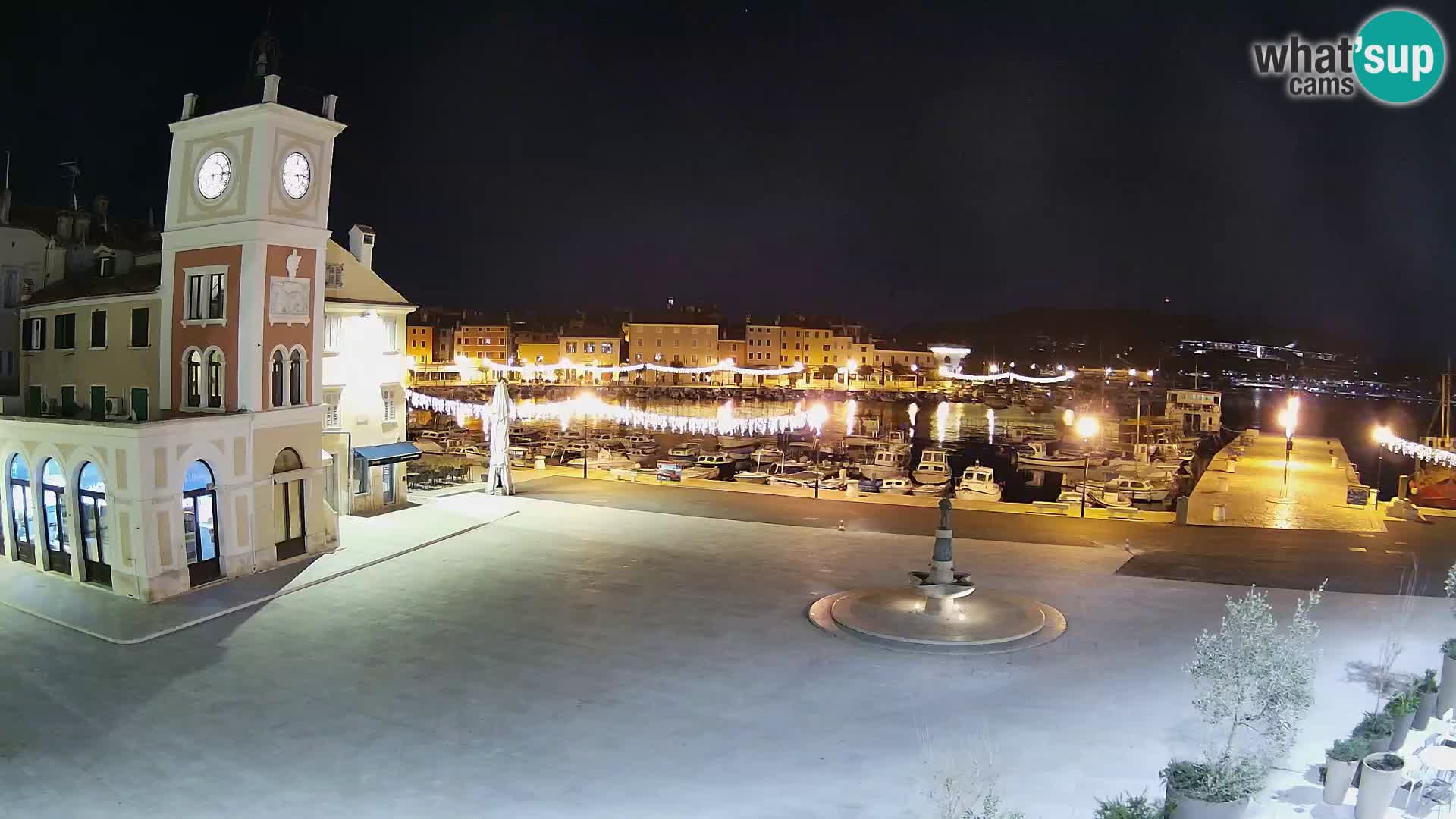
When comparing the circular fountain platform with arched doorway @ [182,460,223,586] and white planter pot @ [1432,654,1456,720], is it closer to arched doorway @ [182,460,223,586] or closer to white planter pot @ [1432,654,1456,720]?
white planter pot @ [1432,654,1456,720]

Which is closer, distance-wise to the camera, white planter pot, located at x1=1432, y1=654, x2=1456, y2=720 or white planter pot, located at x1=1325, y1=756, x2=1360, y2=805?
white planter pot, located at x1=1325, y1=756, x2=1360, y2=805

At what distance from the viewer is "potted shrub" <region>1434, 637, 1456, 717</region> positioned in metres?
9.80

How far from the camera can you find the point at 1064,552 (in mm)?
19172

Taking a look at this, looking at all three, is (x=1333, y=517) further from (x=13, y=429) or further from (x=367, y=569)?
(x=13, y=429)

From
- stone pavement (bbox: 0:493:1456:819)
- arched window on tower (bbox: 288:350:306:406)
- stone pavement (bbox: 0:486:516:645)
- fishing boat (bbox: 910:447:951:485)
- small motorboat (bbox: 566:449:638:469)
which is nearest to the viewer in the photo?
stone pavement (bbox: 0:493:1456:819)

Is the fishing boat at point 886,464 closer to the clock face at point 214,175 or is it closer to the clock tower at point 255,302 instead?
the clock tower at point 255,302

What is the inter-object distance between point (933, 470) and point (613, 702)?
1639 inches

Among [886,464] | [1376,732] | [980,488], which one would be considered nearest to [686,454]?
[886,464]

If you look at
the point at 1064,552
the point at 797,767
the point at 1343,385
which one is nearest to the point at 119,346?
the point at 797,767

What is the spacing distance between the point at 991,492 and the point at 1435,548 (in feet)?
77.3

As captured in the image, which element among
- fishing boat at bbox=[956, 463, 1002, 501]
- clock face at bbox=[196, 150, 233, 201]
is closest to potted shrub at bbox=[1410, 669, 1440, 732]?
clock face at bbox=[196, 150, 233, 201]

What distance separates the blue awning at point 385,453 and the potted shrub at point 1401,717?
2024 cm

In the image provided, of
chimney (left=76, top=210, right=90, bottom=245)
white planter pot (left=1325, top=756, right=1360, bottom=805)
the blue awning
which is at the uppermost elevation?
chimney (left=76, top=210, right=90, bottom=245)

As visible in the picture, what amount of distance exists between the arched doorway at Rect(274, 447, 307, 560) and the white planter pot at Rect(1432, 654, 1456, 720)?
18.0 m
